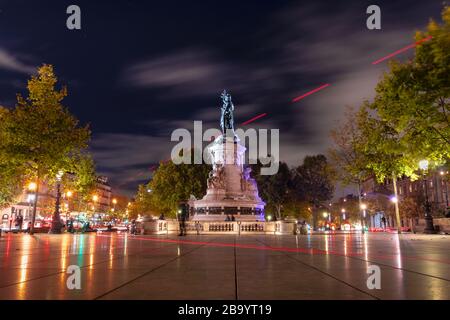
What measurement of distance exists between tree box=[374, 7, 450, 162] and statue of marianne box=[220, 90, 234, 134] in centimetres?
2653

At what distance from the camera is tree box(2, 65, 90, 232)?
103 feet

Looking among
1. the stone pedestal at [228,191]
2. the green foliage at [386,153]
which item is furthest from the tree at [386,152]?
the stone pedestal at [228,191]

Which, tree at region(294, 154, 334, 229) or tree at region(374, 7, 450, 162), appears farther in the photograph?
tree at region(294, 154, 334, 229)

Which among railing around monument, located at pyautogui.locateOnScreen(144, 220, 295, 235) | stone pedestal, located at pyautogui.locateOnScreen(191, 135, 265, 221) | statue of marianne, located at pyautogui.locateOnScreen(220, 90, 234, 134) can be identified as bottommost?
railing around monument, located at pyautogui.locateOnScreen(144, 220, 295, 235)

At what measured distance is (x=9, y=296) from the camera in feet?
14.8

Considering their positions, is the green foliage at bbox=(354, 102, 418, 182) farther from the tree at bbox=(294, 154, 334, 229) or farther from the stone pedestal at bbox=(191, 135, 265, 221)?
the tree at bbox=(294, 154, 334, 229)

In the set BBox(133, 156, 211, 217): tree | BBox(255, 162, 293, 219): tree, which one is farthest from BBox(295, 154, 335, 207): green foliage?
BBox(133, 156, 211, 217): tree

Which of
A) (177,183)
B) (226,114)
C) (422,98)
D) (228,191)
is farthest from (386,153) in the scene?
(177,183)

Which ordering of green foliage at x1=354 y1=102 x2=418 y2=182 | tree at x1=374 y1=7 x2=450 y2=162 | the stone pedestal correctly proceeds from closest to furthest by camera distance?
tree at x1=374 y1=7 x2=450 y2=162
green foliage at x1=354 y1=102 x2=418 y2=182
the stone pedestal

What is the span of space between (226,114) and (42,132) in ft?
78.0

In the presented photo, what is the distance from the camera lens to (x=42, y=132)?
106ft

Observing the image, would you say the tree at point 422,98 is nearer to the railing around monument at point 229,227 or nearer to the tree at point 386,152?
the tree at point 386,152
